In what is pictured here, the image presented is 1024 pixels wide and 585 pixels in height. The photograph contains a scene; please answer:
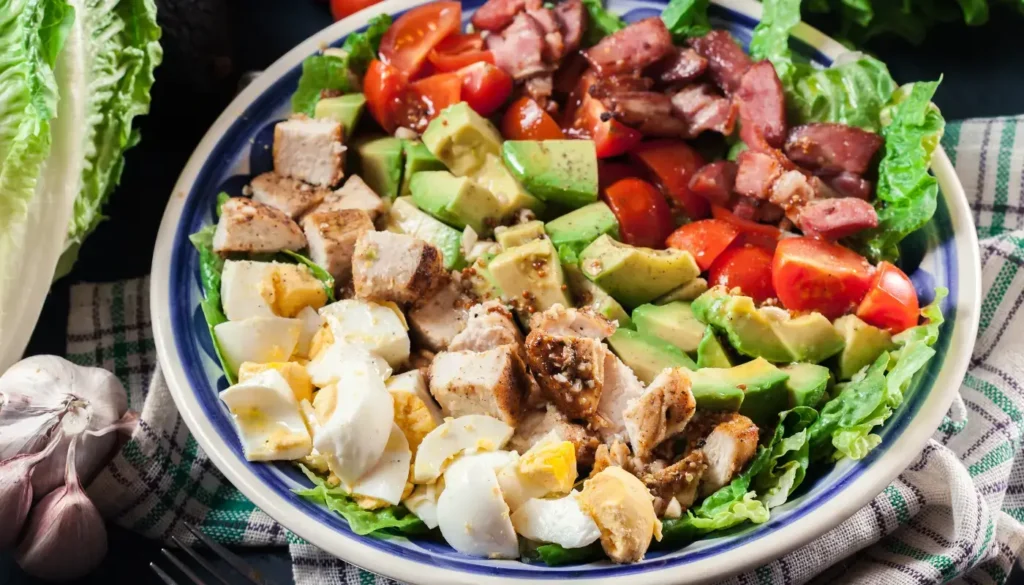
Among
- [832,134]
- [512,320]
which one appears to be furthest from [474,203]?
[832,134]

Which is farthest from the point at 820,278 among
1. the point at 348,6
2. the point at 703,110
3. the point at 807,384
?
the point at 348,6

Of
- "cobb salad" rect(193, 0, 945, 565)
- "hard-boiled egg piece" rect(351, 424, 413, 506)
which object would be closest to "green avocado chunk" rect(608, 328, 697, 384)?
"cobb salad" rect(193, 0, 945, 565)

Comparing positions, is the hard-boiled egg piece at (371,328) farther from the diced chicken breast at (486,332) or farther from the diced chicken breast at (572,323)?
the diced chicken breast at (572,323)

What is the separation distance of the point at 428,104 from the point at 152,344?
44.9 inches

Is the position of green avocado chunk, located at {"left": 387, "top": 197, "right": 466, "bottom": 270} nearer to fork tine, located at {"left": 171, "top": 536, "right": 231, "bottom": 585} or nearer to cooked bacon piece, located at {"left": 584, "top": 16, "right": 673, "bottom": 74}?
cooked bacon piece, located at {"left": 584, "top": 16, "right": 673, "bottom": 74}

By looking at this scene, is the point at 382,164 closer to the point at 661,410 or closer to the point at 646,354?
the point at 646,354

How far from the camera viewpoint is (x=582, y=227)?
272 centimetres

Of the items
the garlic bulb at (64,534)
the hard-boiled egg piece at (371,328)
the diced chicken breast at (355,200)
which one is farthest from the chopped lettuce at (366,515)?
the diced chicken breast at (355,200)

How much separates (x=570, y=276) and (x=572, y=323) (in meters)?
0.27

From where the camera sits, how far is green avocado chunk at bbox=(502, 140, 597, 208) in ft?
8.98

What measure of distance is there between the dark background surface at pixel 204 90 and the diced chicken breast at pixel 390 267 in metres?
0.77

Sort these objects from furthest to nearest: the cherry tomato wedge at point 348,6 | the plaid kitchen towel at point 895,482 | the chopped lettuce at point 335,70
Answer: the cherry tomato wedge at point 348,6
the chopped lettuce at point 335,70
the plaid kitchen towel at point 895,482

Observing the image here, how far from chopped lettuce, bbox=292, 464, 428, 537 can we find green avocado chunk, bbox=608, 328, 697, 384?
69 centimetres

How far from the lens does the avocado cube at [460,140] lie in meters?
2.79
